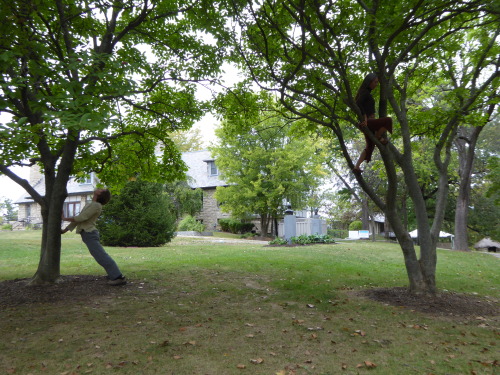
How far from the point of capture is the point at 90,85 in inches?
193

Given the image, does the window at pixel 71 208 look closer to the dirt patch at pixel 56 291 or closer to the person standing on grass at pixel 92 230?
the dirt patch at pixel 56 291

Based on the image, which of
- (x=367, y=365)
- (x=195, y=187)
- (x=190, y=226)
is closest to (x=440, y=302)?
(x=367, y=365)

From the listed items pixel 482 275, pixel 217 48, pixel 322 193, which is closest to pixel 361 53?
pixel 217 48

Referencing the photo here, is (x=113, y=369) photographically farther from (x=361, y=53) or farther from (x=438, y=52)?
(x=438, y=52)

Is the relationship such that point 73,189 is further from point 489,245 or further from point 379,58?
point 489,245

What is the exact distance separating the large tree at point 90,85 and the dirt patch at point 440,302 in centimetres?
531

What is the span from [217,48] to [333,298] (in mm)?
5660

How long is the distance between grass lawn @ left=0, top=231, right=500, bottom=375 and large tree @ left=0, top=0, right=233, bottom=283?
7.44 ft

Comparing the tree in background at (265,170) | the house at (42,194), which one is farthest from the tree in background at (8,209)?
the tree in background at (265,170)

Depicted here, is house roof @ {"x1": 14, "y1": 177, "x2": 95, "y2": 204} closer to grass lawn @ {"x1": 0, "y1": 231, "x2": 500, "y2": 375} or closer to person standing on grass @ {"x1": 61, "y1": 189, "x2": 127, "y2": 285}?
grass lawn @ {"x1": 0, "y1": 231, "x2": 500, "y2": 375}

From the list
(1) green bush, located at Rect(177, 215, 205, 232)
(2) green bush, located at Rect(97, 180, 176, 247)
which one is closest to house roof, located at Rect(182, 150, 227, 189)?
(1) green bush, located at Rect(177, 215, 205, 232)

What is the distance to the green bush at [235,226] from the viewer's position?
3161cm

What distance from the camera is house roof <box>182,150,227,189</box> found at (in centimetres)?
3506

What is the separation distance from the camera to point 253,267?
32.2 feet
